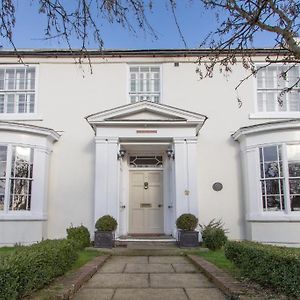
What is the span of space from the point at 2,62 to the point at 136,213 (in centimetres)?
754

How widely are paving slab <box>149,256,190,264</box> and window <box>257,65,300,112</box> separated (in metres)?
6.69

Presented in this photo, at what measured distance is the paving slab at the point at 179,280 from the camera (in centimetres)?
725

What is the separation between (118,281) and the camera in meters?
7.60

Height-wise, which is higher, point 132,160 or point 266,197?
point 132,160

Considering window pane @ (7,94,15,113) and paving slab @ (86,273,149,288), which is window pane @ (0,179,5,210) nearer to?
window pane @ (7,94,15,113)

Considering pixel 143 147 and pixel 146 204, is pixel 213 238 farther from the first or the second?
pixel 143 147

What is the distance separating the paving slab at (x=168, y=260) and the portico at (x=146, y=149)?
6.49 ft

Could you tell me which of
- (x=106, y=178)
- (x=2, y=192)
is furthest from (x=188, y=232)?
(x=2, y=192)

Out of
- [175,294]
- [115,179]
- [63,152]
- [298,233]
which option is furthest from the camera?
[63,152]

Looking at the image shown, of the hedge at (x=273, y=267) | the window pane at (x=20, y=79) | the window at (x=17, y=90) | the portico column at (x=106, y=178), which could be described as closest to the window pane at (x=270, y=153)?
the portico column at (x=106, y=178)

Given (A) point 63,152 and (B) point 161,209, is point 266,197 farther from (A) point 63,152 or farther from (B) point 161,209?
(A) point 63,152

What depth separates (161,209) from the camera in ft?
47.3

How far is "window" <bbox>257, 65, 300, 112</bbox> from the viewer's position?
1439cm

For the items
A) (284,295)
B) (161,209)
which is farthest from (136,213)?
(284,295)
